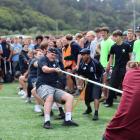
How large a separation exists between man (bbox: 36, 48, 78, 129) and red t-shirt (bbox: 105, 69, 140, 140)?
16.1ft

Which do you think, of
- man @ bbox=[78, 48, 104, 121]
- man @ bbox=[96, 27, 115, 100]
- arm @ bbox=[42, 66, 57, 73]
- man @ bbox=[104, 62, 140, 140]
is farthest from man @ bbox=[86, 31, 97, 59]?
man @ bbox=[104, 62, 140, 140]

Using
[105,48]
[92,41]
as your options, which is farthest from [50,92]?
[92,41]

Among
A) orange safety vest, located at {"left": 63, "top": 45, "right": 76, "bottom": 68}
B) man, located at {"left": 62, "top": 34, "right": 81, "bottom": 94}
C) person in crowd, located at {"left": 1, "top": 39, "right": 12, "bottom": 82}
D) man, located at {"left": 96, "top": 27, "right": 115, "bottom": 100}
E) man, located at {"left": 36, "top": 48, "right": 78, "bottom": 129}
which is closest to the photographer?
man, located at {"left": 36, "top": 48, "right": 78, "bottom": 129}

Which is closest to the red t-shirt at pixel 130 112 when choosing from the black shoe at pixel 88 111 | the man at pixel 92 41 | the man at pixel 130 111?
the man at pixel 130 111

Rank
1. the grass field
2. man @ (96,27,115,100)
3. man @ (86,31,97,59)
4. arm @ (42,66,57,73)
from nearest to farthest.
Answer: the grass field < arm @ (42,66,57,73) < man @ (96,27,115,100) < man @ (86,31,97,59)

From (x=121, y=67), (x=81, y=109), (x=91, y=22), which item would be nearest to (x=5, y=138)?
(x=81, y=109)

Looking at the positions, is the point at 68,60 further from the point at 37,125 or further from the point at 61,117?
the point at 37,125

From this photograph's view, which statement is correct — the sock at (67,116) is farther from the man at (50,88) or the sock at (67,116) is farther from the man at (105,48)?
the man at (105,48)

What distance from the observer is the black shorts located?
934cm

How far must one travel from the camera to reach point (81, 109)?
10586 millimetres

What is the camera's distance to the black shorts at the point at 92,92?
9.34 meters

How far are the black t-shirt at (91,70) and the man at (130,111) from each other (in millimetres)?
5832

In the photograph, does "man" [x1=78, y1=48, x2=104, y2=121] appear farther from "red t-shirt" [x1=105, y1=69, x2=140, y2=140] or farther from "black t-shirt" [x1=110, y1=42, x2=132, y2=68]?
"red t-shirt" [x1=105, y1=69, x2=140, y2=140]

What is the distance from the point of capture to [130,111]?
3.36 m
